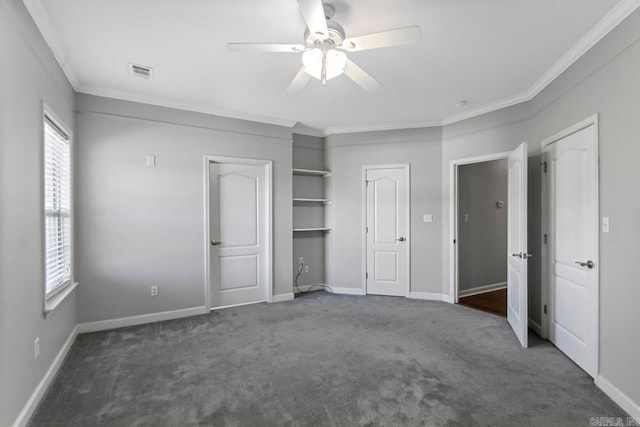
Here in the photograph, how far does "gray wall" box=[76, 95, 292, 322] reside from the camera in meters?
3.40

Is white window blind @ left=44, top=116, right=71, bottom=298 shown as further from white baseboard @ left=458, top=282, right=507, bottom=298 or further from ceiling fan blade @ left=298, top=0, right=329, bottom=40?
white baseboard @ left=458, top=282, right=507, bottom=298

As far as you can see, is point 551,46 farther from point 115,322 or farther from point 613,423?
point 115,322

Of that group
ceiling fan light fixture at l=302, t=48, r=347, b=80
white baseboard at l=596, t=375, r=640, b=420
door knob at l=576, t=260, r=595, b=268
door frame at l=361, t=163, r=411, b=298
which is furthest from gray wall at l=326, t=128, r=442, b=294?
ceiling fan light fixture at l=302, t=48, r=347, b=80

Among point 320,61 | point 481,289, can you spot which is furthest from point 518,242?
point 320,61

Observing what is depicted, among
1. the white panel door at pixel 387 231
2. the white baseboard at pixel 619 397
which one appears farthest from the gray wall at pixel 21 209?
the white panel door at pixel 387 231

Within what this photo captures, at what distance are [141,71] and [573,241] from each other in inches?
165

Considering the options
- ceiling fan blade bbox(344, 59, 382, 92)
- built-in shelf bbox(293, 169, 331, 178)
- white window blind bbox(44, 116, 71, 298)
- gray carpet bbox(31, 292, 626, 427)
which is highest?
ceiling fan blade bbox(344, 59, 382, 92)

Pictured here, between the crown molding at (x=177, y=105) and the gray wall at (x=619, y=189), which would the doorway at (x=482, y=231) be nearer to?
the gray wall at (x=619, y=189)

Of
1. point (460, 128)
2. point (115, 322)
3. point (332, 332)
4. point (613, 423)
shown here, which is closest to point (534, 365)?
point (613, 423)

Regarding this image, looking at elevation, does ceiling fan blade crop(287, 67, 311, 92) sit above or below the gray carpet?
above

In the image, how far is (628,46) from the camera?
6.82 ft

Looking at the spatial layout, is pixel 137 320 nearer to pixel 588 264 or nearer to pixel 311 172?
pixel 311 172

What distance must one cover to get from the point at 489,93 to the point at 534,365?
2760 mm

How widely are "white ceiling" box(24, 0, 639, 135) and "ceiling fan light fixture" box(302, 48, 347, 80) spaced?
12.3 inches
